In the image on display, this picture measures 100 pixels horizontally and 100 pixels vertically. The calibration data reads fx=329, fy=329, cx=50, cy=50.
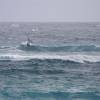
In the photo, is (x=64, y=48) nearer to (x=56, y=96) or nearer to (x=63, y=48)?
(x=63, y=48)

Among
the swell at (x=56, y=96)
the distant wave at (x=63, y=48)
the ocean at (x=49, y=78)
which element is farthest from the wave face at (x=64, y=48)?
the swell at (x=56, y=96)

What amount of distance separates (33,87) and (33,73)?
4833mm

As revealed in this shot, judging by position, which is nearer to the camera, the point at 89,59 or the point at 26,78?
the point at 26,78

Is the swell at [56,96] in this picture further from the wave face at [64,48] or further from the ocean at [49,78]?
→ the wave face at [64,48]

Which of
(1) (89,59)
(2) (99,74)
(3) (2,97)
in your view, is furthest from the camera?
(1) (89,59)

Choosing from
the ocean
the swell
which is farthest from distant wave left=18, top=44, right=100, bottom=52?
the swell

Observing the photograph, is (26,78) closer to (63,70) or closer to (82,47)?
(63,70)

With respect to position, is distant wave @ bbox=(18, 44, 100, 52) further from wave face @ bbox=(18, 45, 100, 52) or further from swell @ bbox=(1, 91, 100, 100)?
swell @ bbox=(1, 91, 100, 100)

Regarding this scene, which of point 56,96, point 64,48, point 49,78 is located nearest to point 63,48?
point 64,48

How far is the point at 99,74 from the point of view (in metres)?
24.3

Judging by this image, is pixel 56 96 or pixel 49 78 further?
pixel 49 78

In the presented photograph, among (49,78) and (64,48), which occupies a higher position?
(49,78)

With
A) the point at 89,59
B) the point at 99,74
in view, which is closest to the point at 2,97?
the point at 99,74

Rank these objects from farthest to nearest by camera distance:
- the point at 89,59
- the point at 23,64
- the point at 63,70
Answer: the point at 89,59
the point at 23,64
the point at 63,70
